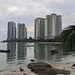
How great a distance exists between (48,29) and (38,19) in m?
36.5

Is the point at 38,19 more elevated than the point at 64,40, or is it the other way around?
the point at 38,19

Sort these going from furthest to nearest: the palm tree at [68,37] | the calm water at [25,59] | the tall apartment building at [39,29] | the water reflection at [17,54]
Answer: the tall apartment building at [39,29] < the water reflection at [17,54] < the calm water at [25,59] < the palm tree at [68,37]

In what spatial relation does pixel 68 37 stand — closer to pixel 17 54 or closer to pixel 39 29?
pixel 17 54

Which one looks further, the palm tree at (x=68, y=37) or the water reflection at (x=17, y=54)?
the water reflection at (x=17, y=54)

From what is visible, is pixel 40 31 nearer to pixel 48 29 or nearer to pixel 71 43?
pixel 48 29

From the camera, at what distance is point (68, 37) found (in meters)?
5.88

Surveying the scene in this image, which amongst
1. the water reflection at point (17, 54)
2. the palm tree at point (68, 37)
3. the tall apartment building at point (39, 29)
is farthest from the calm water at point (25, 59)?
the tall apartment building at point (39, 29)

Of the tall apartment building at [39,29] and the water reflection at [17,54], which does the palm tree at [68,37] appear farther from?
the tall apartment building at [39,29]

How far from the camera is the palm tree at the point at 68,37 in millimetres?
5883

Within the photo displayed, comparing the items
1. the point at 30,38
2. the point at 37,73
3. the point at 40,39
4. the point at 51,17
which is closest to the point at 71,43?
the point at 37,73

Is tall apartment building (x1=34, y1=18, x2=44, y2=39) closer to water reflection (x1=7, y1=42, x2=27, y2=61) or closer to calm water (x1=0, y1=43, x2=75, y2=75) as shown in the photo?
water reflection (x1=7, y1=42, x2=27, y2=61)

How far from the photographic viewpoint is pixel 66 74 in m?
17.7

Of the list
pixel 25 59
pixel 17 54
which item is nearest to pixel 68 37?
pixel 25 59

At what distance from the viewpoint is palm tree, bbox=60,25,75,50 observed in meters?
5.88
